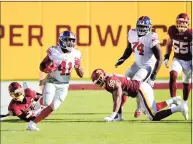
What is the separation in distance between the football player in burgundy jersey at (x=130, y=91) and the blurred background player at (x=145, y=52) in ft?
2.28

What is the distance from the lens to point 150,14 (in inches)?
749

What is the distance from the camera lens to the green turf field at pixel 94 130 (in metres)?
9.92

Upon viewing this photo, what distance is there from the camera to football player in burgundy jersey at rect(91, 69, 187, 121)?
1116 centimetres

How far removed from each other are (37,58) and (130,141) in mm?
9138

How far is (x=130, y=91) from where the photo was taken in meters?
11.3

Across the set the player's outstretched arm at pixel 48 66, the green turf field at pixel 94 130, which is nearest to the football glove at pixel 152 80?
the green turf field at pixel 94 130

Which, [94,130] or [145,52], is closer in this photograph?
[94,130]

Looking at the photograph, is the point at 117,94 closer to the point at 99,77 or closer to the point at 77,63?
the point at 99,77

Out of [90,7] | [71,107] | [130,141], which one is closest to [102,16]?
[90,7]

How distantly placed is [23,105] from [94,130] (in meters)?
→ 1.15

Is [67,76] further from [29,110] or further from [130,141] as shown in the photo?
[130,141]

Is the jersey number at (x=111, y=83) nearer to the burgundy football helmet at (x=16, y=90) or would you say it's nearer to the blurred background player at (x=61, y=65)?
the blurred background player at (x=61, y=65)

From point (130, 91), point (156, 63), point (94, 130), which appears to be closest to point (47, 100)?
point (94, 130)

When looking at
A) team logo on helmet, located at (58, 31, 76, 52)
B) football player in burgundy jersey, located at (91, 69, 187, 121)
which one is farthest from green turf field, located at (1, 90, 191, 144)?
team logo on helmet, located at (58, 31, 76, 52)
